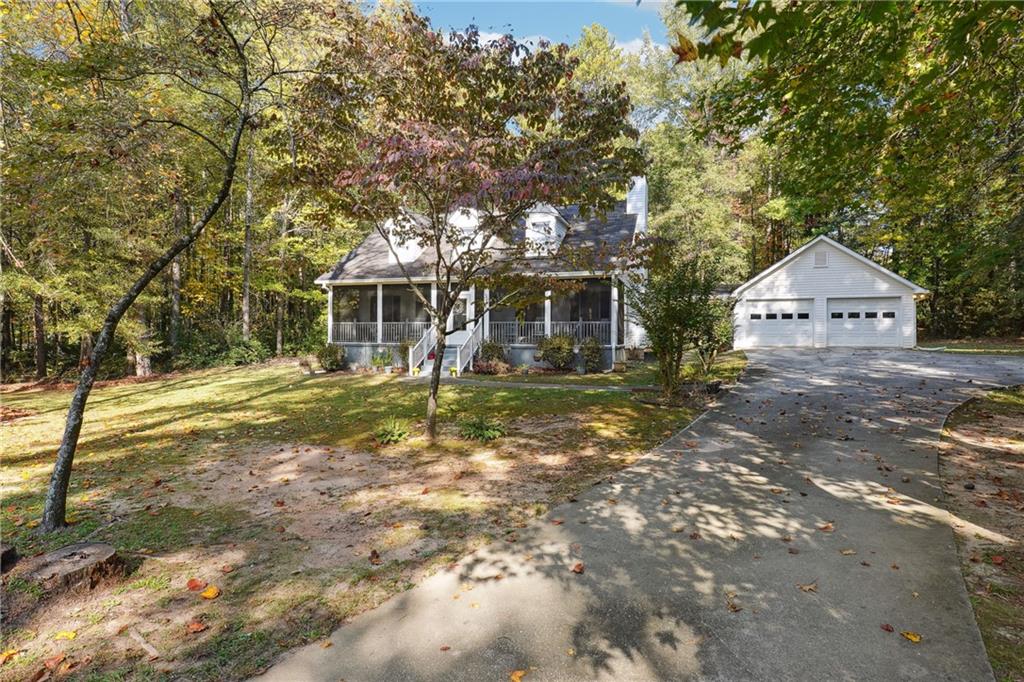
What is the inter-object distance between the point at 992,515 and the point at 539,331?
14.1 m

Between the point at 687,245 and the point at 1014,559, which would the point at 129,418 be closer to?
the point at 1014,559

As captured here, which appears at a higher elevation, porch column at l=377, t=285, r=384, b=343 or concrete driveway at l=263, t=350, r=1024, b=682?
porch column at l=377, t=285, r=384, b=343

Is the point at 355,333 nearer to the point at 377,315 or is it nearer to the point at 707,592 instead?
the point at 377,315

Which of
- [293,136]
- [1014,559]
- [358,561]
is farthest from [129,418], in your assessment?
[1014,559]

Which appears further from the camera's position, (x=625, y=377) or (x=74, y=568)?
(x=625, y=377)

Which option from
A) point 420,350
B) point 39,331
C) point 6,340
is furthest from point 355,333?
point 6,340

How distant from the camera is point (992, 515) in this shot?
454 cm

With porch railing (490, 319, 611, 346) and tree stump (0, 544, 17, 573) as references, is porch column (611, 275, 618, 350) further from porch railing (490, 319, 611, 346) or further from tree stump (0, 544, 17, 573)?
tree stump (0, 544, 17, 573)

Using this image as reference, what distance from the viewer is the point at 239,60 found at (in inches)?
215

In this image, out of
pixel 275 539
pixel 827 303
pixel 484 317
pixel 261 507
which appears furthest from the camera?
pixel 827 303

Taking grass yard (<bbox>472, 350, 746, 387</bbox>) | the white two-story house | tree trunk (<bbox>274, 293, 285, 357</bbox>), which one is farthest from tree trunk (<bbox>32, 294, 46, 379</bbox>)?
grass yard (<bbox>472, 350, 746, 387</bbox>)

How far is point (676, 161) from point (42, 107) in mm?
29451

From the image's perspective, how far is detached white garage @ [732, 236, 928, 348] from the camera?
21.2 meters

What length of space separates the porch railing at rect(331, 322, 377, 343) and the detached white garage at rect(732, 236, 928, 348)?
1547 centimetres
